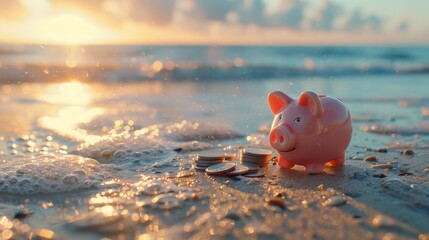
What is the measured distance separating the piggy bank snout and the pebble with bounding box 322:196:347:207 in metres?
0.60

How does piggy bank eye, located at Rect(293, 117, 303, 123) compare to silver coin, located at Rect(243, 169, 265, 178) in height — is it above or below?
above

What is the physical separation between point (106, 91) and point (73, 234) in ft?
28.0

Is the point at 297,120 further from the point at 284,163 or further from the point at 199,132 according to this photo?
the point at 199,132

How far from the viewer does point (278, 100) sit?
3438 millimetres

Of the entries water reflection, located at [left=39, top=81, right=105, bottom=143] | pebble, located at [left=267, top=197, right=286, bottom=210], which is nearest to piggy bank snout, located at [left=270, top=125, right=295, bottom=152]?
pebble, located at [left=267, top=197, right=286, bottom=210]

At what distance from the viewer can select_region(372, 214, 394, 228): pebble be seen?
7.66 ft

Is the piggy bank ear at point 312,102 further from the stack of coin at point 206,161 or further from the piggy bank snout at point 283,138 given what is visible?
the stack of coin at point 206,161

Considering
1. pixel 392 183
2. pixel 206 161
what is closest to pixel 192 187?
pixel 206 161

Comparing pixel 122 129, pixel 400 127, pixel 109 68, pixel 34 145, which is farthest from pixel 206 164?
pixel 109 68

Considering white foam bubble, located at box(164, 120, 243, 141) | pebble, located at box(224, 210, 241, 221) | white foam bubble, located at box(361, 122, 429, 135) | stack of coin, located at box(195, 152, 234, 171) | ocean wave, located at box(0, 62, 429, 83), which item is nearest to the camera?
pebble, located at box(224, 210, 241, 221)

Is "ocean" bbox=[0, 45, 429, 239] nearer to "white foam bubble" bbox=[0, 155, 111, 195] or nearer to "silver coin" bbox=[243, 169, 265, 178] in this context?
"white foam bubble" bbox=[0, 155, 111, 195]

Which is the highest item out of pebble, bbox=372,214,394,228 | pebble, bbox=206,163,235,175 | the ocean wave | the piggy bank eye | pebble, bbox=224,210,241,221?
→ the ocean wave

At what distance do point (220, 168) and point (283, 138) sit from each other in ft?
1.64

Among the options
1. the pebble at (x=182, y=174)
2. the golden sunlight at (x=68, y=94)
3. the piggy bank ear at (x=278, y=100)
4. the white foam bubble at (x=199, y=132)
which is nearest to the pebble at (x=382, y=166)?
the piggy bank ear at (x=278, y=100)
